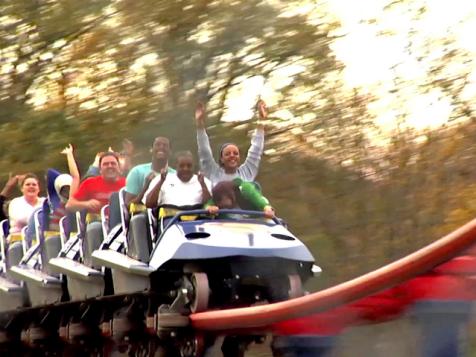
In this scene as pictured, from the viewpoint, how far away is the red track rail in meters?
4.04

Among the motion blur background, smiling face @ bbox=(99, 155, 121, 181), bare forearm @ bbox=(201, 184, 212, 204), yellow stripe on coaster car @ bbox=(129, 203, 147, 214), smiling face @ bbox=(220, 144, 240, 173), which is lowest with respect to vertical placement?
the motion blur background

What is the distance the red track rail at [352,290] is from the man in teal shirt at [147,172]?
1148mm

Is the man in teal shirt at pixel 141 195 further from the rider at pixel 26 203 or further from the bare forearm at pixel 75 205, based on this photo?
the rider at pixel 26 203

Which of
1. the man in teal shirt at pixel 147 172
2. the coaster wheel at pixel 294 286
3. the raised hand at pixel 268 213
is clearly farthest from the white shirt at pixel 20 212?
the coaster wheel at pixel 294 286

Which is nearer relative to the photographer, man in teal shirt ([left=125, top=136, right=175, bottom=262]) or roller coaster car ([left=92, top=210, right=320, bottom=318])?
roller coaster car ([left=92, top=210, right=320, bottom=318])

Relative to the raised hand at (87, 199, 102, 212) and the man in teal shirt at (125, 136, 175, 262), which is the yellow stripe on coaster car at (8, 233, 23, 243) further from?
the man in teal shirt at (125, 136, 175, 262)

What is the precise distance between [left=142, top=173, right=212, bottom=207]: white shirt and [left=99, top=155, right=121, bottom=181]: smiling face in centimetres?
126

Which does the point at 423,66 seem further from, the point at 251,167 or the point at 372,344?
the point at 372,344

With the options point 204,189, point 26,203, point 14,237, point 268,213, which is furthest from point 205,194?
point 14,237

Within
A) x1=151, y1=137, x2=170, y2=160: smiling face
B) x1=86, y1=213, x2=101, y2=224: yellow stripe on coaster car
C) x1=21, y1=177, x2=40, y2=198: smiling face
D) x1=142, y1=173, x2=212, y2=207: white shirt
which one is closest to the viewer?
x1=142, y1=173, x2=212, y2=207: white shirt

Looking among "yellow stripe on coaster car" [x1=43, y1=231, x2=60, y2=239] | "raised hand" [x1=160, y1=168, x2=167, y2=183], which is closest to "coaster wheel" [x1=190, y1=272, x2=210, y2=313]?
"raised hand" [x1=160, y1=168, x2=167, y2=183]

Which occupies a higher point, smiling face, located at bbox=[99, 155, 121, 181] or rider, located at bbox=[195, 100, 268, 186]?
rider, located at bbox=[195, 100, 268, 186]

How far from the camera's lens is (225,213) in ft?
23.0

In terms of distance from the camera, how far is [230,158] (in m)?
7.25
